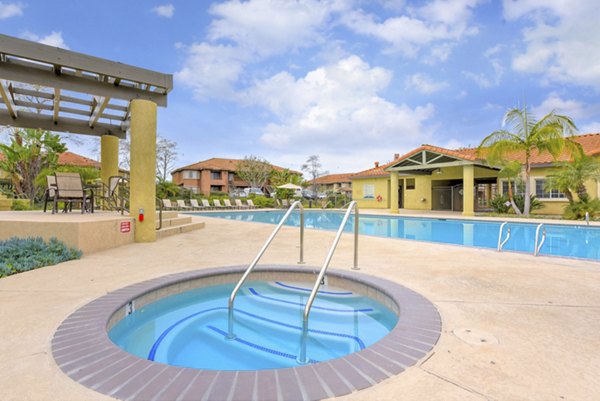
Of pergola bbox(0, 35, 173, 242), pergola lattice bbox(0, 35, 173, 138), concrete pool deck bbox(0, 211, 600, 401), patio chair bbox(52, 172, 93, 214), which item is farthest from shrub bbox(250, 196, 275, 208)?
concrete pool deck bbox(0, 211, 600, 401)

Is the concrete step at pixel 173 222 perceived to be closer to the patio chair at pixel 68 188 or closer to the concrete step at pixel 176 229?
the concrete step at pixel 176 229

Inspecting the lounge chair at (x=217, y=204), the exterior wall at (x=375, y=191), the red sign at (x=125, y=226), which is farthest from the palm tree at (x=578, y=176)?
the lounge chair at (x=217, y=204)

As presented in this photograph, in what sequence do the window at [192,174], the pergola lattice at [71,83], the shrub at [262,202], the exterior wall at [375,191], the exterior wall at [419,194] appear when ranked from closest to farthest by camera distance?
the pergola lattice at [71,83]
the exterior wall at [419,194]
the exterior wall at [375,191]
the shrub at [262,202]
the window at [192,174]

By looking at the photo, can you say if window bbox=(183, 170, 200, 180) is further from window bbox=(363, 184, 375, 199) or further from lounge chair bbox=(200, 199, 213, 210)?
window bbox=(363, 184, 375, 199)

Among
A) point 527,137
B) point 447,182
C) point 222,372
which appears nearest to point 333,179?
point 447,182

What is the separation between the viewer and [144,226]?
7734 millimetres

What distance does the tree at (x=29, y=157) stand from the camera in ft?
54.3

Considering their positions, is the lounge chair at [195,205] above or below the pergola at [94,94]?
below

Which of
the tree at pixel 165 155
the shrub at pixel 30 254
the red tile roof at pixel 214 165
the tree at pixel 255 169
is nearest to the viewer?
the shrub at pixel 30 254

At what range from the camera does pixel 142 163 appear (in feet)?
24.8

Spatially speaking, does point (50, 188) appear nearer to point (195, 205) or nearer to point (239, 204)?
point (195, 205)

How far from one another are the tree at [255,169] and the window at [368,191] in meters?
20.1

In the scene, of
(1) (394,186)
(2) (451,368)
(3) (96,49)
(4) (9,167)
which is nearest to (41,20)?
(3) (96,49)

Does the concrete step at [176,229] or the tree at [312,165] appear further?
the tree at [312,165]
